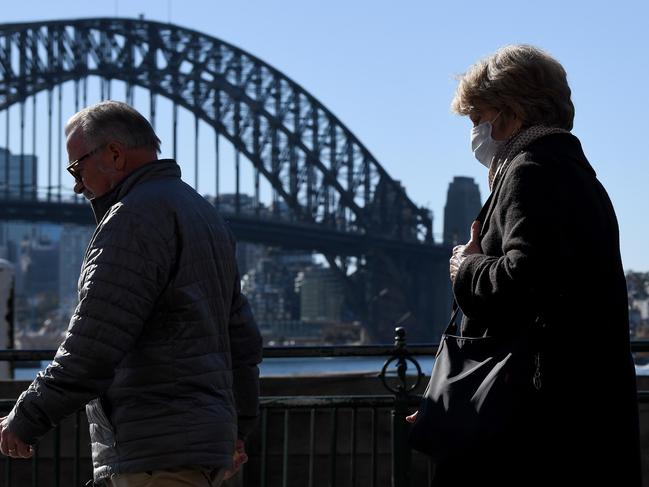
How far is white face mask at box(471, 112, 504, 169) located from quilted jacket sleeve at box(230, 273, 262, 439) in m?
0.63

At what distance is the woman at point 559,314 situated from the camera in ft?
8.83

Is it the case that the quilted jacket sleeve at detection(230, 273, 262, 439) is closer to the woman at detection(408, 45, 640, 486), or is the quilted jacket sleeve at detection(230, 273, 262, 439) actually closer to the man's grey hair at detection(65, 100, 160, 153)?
the man's grey hair at detection(65, 100, 160, 153)

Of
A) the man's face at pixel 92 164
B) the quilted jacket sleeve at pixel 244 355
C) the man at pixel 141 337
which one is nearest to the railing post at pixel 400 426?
the quilted jacket sleeve at pixel 244 355

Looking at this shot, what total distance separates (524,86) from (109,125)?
0.88m

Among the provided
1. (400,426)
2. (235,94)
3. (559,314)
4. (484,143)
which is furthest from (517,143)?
(235,94)

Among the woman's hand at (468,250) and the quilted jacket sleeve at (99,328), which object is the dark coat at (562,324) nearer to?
the woman's hand at (468,250)

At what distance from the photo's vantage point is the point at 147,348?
2920 millimetres

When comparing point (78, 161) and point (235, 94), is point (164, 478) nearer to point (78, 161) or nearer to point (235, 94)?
point (78, 161)

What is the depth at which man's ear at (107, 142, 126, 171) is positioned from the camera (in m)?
3.06

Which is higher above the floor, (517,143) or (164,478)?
(517,143)

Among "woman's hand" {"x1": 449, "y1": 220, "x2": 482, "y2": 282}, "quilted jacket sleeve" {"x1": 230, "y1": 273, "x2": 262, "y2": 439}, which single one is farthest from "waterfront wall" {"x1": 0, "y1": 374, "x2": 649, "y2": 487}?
"woman's hand" {"x1": 449, "y1": 220, "x2": 482, "y2": 282}

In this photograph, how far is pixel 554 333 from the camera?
270 centimetres

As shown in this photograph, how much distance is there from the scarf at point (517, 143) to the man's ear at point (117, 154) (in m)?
0.79

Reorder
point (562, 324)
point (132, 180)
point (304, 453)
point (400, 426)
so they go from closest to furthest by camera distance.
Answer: point (562, 324) → point (132, 180) → point (400, 426) → point (304, 453)
